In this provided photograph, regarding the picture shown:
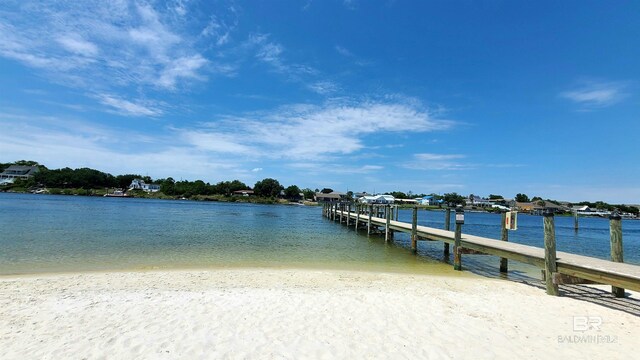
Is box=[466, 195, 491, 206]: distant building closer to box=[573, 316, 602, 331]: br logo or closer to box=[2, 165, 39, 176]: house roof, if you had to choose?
box=[573, 316, 602, 331]: br logo

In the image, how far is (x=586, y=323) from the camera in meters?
5.89

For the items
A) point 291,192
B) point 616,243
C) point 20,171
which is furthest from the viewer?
point 291,192

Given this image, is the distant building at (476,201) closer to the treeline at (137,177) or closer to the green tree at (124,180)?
the treeline at (137,177)

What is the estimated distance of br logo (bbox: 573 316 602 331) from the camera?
18.6 ft

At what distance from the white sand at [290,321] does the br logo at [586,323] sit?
0.10m

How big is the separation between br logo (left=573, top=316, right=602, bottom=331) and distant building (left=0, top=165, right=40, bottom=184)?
143440mm

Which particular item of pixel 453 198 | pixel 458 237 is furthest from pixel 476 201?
pixel 458 237

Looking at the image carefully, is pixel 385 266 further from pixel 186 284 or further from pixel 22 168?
pixel 22 168

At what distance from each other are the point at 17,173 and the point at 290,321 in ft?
486

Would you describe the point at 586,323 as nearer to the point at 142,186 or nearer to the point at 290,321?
the point at 290,321

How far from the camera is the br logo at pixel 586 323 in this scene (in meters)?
5.66

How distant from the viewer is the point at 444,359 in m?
4.23

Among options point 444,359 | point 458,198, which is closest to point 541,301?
point 444,359

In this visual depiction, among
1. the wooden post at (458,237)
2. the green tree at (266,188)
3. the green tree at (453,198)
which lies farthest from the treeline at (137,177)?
the wooden post at (458,237)
